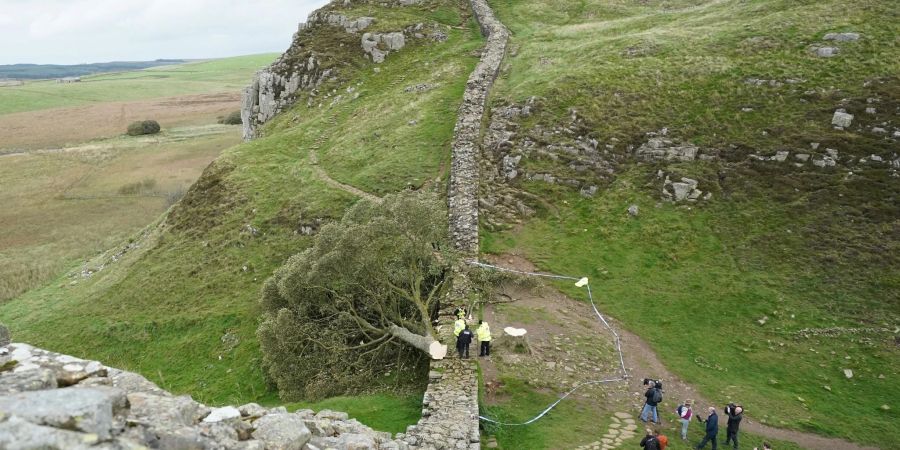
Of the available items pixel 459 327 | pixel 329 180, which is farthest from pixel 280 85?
pixel 459 327

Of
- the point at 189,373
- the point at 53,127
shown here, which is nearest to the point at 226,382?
the point at 189,373

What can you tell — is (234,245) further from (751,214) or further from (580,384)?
(751,214)

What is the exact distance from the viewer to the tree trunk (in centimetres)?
2220

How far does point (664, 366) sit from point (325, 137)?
43.2m

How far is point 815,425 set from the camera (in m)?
20.5

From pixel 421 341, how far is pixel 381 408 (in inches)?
139

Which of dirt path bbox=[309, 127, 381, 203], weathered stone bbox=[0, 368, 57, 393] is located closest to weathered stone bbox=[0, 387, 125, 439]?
weathered stone bbox=[0, 368, 57, 393]

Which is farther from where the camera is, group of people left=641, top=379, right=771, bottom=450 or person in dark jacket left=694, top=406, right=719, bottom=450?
person in dark jacket left=694, top=406, right=719, bottom=450

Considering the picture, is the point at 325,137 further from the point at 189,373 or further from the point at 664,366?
the point at 664,366

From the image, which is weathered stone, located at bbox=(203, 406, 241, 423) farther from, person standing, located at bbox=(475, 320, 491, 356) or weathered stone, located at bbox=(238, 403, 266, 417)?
person standing, located at bbox=(475, 320, 491, 356)

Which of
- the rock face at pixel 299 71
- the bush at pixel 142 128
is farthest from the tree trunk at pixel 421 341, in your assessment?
the bush at pixel 142 128

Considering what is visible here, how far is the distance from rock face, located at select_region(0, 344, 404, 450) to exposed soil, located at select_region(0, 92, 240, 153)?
130265mm

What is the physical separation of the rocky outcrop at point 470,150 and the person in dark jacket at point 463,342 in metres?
10.3

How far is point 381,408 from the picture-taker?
2059 centimetres
